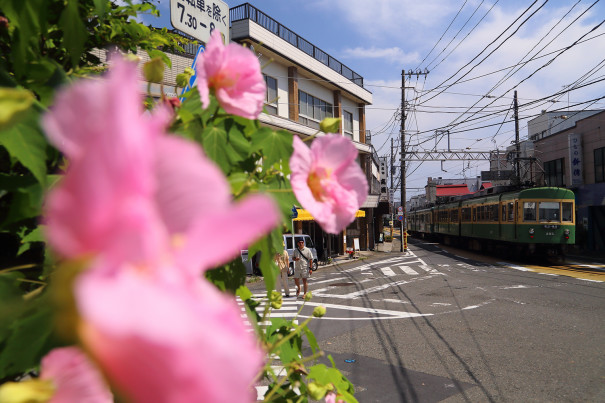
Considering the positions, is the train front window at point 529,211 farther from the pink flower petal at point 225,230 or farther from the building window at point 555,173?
the pink flower petal at point 225,230

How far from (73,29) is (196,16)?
2381 mm

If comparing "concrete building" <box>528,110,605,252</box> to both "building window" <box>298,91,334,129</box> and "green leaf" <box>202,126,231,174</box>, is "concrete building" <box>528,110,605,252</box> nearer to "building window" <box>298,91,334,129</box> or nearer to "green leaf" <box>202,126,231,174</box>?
"building window" <box>298,91,334,129</box>

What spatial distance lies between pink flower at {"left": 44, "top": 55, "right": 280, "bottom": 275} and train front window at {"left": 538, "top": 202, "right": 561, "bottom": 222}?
18594 millimetres

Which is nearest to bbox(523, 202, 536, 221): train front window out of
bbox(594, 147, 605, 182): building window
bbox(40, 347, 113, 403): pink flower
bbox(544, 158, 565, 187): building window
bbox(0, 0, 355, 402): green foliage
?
bbox(594, 147, 605, 182): building window

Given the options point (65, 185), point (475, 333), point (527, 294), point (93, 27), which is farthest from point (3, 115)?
point (527, 294)

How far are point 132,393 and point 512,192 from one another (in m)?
19.3

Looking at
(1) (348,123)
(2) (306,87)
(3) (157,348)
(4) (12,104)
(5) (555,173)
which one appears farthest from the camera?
(5) (555,173)

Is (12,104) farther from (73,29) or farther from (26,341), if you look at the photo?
(73,29)

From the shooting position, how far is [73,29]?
846 millimetres

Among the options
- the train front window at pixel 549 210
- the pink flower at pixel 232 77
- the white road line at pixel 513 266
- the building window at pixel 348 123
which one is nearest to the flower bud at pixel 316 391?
the pink flower at pixel 232 77

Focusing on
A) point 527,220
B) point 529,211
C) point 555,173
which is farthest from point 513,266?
point 555,173

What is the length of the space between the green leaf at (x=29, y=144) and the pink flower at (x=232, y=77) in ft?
0.86

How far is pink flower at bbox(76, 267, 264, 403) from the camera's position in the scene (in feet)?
0.73

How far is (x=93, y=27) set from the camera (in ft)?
4.91
